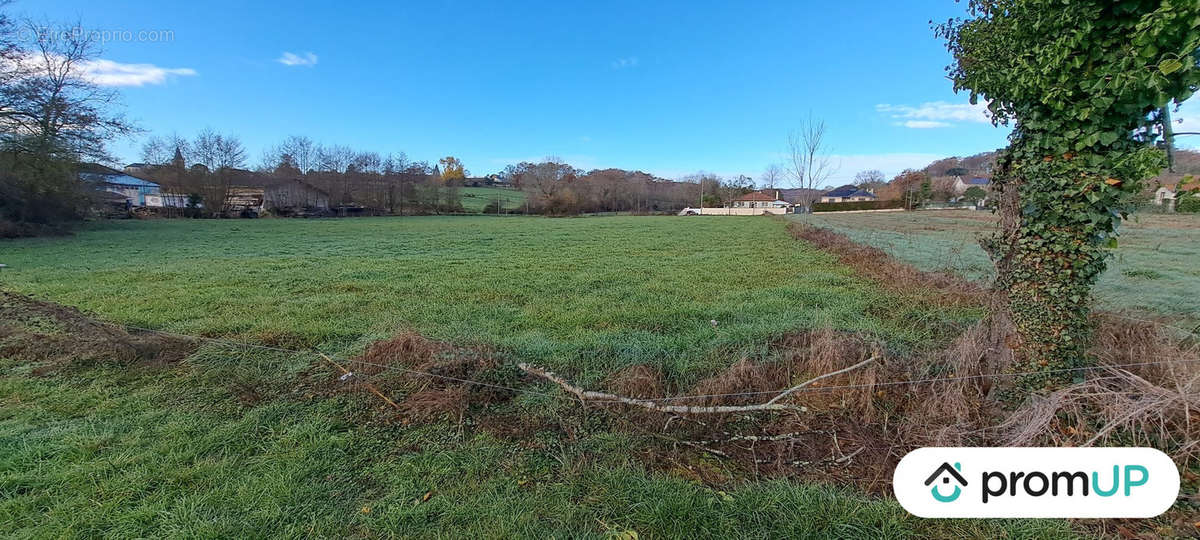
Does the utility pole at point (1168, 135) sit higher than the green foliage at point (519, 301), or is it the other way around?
the utility pole at point (1168, 135)

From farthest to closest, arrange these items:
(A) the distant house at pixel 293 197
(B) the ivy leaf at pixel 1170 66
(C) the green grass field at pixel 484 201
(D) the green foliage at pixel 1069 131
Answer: (C) the green grass field at pixel 484 201
(A) the distant house at pixel 293 197
(D) the green foliage at pixel 1069 131
(B) the ivy leaf at pixel 1170 66

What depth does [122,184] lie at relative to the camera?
48.2 meters

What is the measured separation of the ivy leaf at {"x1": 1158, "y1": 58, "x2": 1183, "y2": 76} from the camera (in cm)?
203

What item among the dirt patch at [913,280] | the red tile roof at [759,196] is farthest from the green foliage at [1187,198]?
the red tile roof at [759,196]

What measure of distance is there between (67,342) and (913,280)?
10.6m

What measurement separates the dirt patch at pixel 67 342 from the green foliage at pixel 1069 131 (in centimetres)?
685

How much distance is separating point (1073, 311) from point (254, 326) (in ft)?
24.2

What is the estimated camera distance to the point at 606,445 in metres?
2.79

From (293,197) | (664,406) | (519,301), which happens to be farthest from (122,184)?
(664,406)

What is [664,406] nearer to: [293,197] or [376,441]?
[376,441]

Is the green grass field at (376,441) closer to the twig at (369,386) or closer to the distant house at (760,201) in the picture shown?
the twig at (369,386)

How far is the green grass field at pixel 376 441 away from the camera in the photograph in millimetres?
2092

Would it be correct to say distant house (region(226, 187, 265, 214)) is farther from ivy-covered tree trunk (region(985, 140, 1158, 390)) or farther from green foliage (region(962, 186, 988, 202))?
ivy-covered tree trunk (region(985, 140, 1158, 390))

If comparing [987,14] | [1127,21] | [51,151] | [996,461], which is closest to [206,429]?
[996,461]
